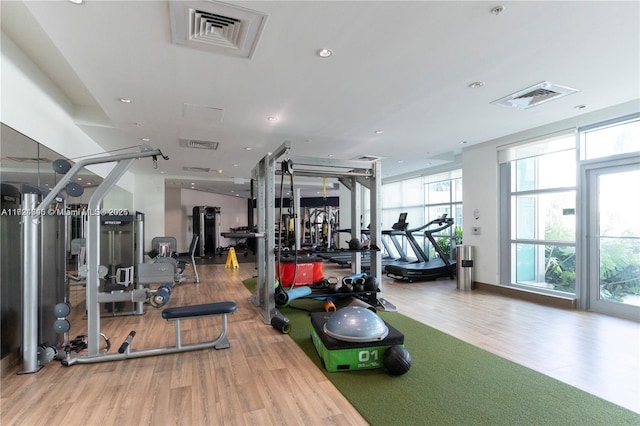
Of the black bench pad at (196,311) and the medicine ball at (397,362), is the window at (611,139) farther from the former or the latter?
the black bench pad at (196,311)

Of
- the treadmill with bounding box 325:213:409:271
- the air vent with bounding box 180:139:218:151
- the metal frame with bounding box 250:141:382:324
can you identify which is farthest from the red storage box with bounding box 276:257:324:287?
the air vent with bounding box 180:139:218:151

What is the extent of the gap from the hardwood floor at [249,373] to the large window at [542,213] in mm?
924

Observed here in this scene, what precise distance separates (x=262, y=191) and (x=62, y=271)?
2.53m

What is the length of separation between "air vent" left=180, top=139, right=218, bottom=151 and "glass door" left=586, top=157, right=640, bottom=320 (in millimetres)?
5852

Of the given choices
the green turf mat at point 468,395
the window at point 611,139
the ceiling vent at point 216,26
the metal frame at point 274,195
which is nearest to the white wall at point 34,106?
the ceiling vent at point 216,26

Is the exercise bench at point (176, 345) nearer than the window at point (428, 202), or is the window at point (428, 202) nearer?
the exercise bench at point (176, 345)

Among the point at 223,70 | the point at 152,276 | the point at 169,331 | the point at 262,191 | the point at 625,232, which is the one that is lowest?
the point at 169,331

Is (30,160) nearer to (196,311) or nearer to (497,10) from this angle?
(196,311)

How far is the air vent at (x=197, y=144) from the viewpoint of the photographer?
5556 mm

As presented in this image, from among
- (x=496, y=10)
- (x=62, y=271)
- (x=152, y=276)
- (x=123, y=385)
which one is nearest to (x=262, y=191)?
(x=152, y=276)

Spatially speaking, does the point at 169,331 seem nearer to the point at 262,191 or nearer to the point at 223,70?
the point at 262,191

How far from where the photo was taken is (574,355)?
9.44 ft

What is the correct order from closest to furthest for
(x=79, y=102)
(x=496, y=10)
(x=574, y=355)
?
1. (x=496, y=10)
2. (x=574, y=355)
3. (x=79, y=102)

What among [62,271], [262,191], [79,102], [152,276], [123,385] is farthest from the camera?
[262,191]
